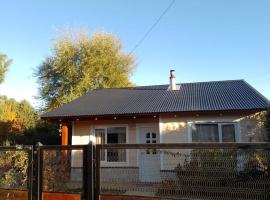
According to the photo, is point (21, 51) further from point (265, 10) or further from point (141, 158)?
point (141, 158)

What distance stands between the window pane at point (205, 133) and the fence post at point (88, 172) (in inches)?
365

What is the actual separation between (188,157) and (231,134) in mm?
9470

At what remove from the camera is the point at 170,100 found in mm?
16312

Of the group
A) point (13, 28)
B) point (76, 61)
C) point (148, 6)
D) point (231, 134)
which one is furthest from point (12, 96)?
point (231, 134)

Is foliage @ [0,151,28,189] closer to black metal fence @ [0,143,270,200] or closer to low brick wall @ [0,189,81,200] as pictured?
low brick wall @ [0,189,81,200]

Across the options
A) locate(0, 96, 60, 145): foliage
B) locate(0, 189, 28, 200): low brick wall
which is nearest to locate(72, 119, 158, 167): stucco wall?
locate(0, 96, 60, 145): foliage

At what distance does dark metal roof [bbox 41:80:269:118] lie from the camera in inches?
574

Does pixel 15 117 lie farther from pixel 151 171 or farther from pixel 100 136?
pixel 151 171

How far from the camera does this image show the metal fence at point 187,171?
16.2 feet

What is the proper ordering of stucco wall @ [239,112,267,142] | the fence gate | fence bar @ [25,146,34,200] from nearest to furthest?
the fence gate, fence bar @ [25,146,34,200], stucco wall @ [239,112,267,142]

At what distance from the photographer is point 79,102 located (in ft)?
60.2

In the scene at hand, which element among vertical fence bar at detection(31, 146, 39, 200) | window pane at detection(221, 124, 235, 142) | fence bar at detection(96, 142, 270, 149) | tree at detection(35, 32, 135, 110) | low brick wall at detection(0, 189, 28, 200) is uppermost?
tree at detection(35, 32, 135, 110)

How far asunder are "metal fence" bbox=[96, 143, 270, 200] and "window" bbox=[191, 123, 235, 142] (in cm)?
878

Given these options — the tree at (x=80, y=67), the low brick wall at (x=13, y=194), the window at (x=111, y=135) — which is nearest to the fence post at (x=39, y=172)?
the low brick wall at (x=13, y=194)
